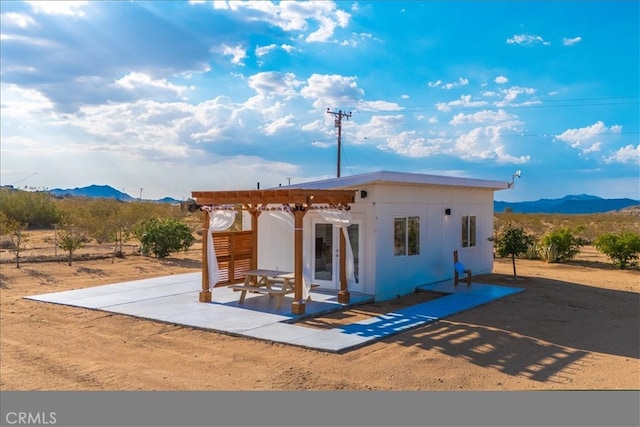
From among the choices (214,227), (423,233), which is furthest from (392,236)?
(214,227)

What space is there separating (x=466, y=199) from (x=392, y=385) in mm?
9579

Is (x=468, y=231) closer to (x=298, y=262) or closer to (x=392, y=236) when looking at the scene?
(x=392, y=236)

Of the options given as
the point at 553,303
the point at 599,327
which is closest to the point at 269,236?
the point at 553,303

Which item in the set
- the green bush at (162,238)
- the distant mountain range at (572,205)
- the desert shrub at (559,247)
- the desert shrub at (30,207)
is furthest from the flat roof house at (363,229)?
the distant mountain range at (572,205)

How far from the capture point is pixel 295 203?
1016 centimetres

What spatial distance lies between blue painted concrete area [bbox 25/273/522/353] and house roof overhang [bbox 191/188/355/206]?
2.03 meters


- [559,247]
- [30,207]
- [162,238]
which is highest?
[30,207]

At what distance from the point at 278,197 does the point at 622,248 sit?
1372 cm

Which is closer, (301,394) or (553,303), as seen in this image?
(301,394)

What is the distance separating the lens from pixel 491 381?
6406mm

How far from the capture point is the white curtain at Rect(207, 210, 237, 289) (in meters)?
11.4

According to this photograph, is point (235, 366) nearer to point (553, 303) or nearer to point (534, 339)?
point (534, 339)

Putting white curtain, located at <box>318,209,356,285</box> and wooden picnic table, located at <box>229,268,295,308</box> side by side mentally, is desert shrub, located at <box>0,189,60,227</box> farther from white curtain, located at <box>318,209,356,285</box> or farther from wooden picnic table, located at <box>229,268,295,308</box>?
white curtain, located at <box>318,209,356,285</box>

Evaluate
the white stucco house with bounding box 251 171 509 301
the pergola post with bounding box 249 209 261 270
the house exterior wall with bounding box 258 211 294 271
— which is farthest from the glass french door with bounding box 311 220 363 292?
the pergola post with bounding box 249 209 261 270
